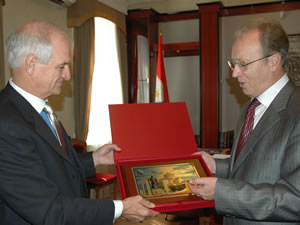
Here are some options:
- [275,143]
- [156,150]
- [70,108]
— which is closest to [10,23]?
[70,108]

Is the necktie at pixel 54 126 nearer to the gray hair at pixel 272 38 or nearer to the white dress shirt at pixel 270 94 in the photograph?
the white dress shirt at pixel 270 94

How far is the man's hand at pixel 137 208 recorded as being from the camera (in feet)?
5.04

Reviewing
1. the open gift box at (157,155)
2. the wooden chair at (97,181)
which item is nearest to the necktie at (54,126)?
the open gift box at (157,155)

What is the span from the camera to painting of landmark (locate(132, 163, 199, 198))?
1.67 meters

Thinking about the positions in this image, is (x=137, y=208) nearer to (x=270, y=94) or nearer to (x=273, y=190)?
(x=273, y=190)

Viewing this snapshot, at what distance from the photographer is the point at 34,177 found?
1358 millimetres

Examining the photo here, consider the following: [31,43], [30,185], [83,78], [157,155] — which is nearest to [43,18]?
[83,78]

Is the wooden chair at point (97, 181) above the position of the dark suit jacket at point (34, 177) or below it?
below

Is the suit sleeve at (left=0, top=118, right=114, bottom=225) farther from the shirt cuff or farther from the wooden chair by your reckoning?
the wooden chair

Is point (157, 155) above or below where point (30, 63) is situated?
below

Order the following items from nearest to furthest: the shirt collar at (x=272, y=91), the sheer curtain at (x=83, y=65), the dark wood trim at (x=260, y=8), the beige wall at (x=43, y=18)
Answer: the shirt collar at (x=272, y=91), the beige wall at (x=43, y=18), the sheer curtain at (x=83, y=65), the dark wood trim at (x=260, y=8)

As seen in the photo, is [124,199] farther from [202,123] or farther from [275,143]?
[202,123]

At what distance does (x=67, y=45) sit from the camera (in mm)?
1633

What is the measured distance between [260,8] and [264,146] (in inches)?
202
